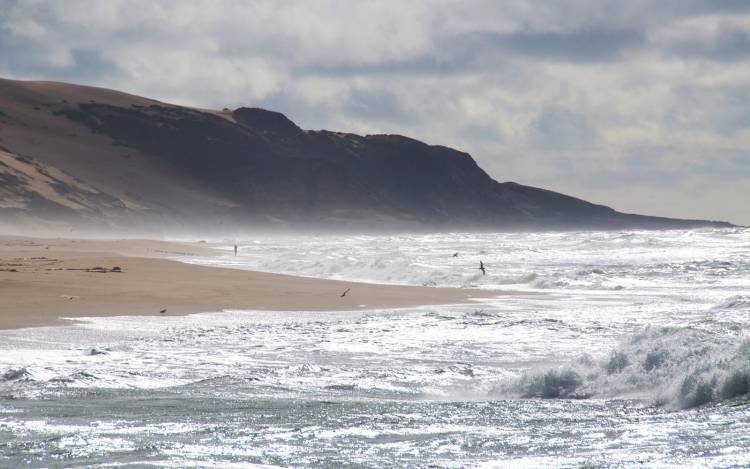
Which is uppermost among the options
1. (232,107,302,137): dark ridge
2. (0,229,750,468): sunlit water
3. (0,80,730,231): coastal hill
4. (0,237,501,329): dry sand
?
(232,107,302,137): dark ridge

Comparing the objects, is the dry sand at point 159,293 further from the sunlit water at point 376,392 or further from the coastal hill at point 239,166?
the coastal hill at point 239,166

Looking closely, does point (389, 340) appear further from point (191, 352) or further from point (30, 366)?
point (30, 366)

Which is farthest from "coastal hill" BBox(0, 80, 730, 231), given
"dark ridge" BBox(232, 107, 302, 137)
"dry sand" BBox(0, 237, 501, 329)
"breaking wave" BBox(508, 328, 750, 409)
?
"breaking wave" BBox(508, 328, 750, 409)

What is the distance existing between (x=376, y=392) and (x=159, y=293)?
513 inches

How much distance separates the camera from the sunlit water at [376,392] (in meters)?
7.70

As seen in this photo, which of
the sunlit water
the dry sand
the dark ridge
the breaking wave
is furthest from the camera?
the dark ridge

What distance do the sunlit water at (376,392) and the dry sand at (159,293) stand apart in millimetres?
1727

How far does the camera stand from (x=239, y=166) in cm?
15812

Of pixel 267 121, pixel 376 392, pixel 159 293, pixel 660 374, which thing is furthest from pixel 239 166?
pixel 660 374

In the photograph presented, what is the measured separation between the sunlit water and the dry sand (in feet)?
5.67

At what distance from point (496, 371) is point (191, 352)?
4599 millimetres

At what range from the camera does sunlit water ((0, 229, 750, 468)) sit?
770 cm

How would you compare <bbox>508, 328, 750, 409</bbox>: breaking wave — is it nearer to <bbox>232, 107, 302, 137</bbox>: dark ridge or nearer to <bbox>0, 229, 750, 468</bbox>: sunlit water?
<bbox>0, 229, 750, 468</bbox>: sunlit water

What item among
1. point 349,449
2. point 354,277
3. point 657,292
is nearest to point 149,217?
point 354,277
